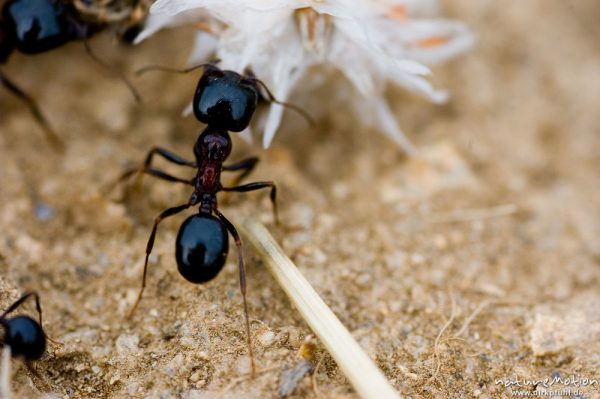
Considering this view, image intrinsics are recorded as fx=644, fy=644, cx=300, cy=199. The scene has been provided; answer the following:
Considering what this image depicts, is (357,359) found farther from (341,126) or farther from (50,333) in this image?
(341,126)

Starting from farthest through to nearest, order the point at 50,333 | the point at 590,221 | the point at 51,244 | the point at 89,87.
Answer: the point at 89,87 → the point at 590,221 → the point at 51,244 → the point at 50,333

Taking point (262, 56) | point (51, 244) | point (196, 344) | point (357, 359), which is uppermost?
point (262, 56)

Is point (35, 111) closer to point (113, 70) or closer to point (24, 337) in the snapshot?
point (113, 70)

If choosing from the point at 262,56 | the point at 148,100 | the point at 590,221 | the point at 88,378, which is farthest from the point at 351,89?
the point at 88,378

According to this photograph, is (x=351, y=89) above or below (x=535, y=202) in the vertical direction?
Answer: above

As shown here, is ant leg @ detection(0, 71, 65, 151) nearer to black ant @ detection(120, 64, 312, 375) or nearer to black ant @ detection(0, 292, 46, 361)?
black ant @ detection(120, 64, 312, 375)

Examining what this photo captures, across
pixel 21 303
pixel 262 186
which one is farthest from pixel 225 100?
pixel 21 303

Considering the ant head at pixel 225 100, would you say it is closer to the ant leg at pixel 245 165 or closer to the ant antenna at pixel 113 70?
the ant leg at pixel 245 165
